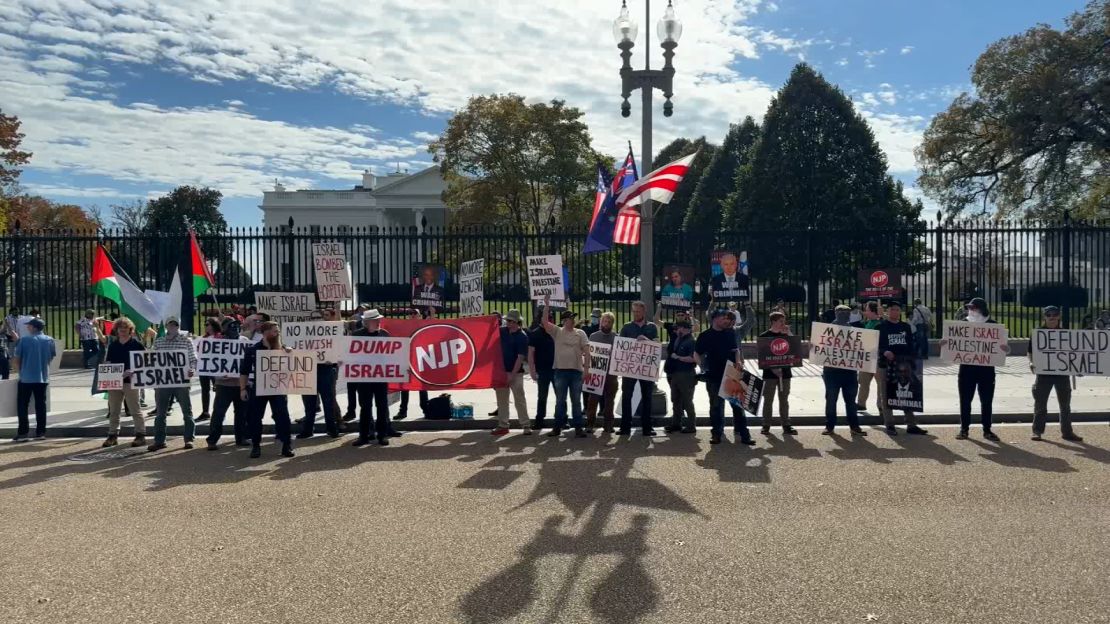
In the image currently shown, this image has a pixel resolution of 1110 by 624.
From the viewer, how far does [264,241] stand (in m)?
18.6

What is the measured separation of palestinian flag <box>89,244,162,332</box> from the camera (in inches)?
511

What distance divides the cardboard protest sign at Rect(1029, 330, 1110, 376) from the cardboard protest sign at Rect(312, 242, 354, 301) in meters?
11.0

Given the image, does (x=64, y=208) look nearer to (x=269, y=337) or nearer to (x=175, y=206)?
(x=175, y=206)

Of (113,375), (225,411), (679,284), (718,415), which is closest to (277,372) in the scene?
(225,411)

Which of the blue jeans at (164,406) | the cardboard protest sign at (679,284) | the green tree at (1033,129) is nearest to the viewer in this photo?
the blue jeans at (164,406)

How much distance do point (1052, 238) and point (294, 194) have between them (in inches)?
2371

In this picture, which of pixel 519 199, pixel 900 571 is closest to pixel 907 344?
pixel 900 571

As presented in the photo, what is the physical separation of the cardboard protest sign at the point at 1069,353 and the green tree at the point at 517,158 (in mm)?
24949

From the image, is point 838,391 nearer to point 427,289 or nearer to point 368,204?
point 427,289

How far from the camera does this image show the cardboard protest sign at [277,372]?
9781mm

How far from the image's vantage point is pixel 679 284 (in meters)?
17.5

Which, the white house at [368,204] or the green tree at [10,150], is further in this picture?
the white house at [368,204]

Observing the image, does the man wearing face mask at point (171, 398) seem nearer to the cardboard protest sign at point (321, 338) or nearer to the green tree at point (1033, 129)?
the cardboard protest sign at point (321, 338)

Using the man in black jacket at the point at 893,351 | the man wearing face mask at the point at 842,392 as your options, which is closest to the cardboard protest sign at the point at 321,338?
the man wearing face mask at the point at 842,392
